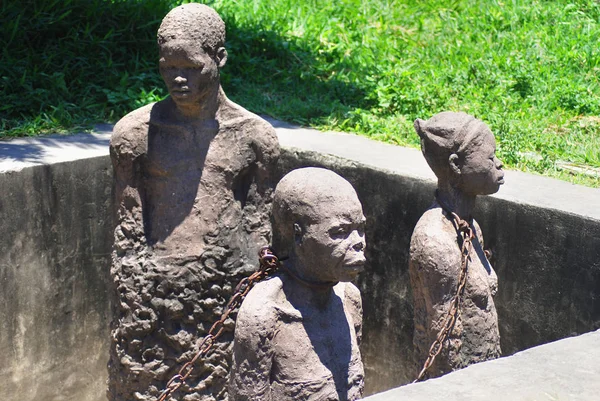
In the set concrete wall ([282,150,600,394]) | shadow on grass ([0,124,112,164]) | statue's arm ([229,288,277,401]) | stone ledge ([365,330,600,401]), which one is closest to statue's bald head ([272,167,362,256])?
statue's arm ([229,288,277,401])

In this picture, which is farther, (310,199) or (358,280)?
(358,280)

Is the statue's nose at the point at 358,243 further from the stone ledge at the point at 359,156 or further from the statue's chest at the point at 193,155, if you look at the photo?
the stone ledge at the point at 359,156

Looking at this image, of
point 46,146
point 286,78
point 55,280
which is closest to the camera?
point 55,280

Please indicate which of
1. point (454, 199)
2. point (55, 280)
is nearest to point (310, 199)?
point (454, 199)

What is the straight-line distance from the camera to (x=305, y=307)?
3791 millimetres

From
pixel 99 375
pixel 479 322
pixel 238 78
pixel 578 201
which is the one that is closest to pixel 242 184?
pixel 479 322

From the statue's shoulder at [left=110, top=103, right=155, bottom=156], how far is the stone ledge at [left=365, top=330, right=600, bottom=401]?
2.08m

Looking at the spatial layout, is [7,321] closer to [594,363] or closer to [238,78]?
[238,78]

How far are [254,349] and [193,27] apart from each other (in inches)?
66.8

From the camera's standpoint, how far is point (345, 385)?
12.7ft

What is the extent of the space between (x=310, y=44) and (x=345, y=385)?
545cm

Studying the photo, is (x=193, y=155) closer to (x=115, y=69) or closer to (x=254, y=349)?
(x=254, y=349)

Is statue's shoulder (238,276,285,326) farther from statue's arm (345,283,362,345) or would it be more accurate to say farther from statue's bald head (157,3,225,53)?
statue's bald head (157,3,225,53)

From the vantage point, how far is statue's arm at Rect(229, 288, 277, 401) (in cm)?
366
